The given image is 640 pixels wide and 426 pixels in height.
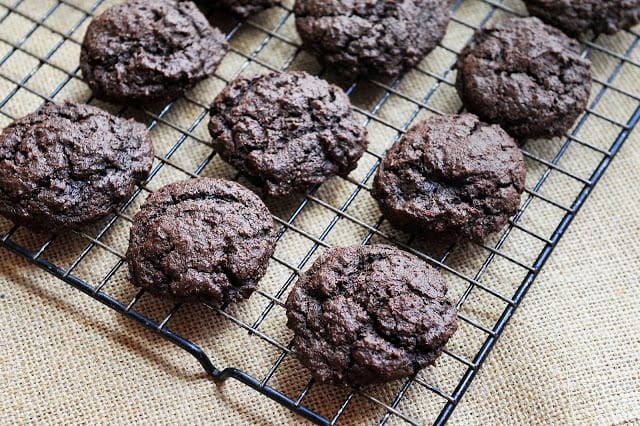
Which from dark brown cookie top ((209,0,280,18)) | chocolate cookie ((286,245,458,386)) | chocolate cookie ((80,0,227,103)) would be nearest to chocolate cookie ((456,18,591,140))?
chocolate cookie ((286,245,458,386))

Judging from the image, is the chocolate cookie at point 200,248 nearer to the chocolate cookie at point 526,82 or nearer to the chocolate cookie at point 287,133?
the chocolate cookie at point 287,133

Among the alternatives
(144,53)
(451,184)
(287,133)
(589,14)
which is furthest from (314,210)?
(589,14)

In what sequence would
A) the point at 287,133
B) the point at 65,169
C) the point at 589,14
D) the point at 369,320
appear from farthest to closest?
the point at 589,14 < the point at 287,133 < the point at 65,169 < the point at 369,320

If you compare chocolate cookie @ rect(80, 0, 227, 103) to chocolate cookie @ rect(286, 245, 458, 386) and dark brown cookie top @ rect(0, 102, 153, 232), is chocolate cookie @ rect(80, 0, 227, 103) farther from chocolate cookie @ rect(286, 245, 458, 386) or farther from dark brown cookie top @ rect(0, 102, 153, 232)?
chocolate cookie @ rect(286, 245, 458, 386)

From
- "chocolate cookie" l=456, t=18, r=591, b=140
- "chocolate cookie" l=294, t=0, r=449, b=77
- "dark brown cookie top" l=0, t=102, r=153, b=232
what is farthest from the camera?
"chocolate cookie" l=294, t=0, r=449, b=77

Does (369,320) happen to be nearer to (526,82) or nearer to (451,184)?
(451,184)

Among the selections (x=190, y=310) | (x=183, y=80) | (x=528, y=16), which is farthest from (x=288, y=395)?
(x=528, y=16)
